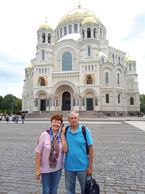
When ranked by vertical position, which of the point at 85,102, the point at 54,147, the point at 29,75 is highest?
the point at 29,75

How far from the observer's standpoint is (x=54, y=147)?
331cm

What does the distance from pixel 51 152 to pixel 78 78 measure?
4746 cm

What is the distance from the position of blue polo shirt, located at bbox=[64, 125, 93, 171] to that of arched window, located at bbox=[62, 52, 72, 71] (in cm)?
5062

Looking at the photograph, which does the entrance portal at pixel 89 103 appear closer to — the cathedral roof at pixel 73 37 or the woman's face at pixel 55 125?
the cathedral roof at pixel 73 37

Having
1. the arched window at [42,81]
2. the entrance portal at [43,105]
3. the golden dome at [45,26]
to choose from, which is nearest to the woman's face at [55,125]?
the entrance portal at [43,105]

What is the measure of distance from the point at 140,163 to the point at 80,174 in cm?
421

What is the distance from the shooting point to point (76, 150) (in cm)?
337

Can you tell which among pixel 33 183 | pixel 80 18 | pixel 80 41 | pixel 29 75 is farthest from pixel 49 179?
pixel 80 18

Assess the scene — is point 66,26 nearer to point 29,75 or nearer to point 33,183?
point 29,75

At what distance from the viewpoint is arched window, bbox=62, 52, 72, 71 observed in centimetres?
5375

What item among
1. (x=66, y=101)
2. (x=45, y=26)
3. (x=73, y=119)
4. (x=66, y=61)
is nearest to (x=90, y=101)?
(x=66, y=101)

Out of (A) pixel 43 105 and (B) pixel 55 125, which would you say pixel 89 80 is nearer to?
(A) pixel 43 105

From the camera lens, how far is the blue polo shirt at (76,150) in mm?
3373

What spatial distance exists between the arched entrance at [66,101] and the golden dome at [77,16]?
2235 centimetres
